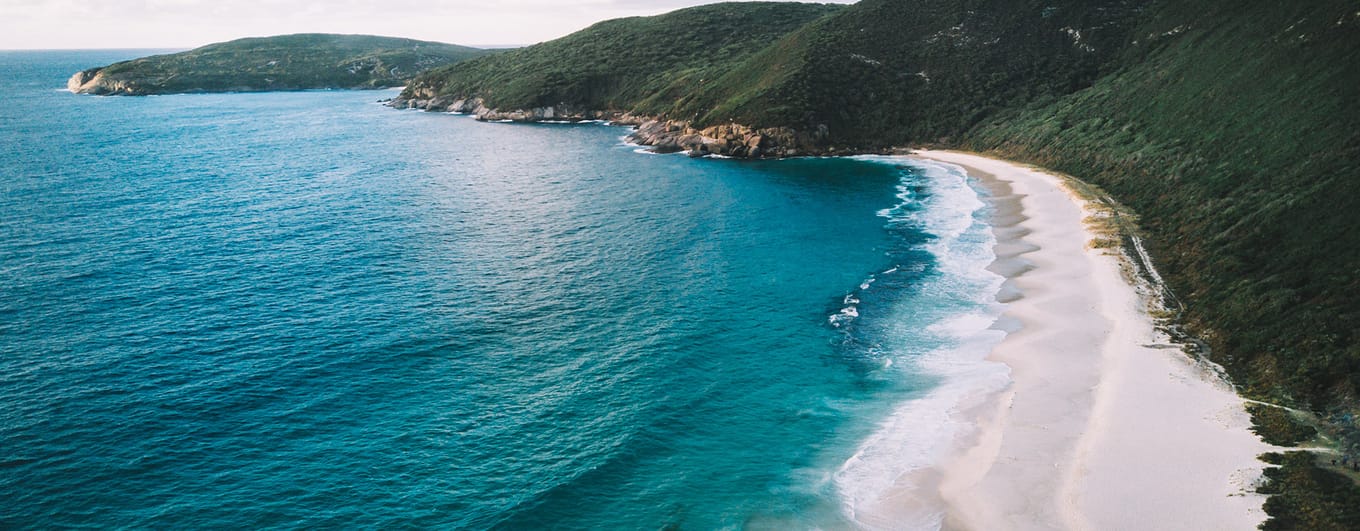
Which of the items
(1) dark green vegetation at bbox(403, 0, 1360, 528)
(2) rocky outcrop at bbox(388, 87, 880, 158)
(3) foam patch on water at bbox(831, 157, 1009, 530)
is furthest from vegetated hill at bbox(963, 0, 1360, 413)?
(2) rocky outcrop at bbox(388, 87, 880, 158)

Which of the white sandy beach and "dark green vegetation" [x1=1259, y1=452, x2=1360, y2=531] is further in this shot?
the white sandy beach

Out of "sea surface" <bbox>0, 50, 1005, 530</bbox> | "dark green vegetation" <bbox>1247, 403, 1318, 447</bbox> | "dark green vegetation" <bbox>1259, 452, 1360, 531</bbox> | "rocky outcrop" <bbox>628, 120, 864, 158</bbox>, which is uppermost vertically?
"rocky outcrop" <bbox>628, 120, 864, 158</bbox>

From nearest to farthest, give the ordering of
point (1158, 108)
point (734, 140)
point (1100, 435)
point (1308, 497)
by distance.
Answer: point (1308, 497), point (1100, 435), point (1158, 108), point (734, 140)

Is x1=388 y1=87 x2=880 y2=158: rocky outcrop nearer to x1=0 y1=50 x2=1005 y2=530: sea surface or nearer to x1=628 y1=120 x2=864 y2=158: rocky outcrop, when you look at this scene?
x1=628 y1=120 x2=864 y2=158: rocky outcrop

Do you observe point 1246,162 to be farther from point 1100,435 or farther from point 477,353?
point 477,353

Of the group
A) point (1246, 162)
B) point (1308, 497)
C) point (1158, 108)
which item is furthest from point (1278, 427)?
point (1158, 108)

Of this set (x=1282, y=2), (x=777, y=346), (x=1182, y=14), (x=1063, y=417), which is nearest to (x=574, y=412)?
(x=777, y=346)
